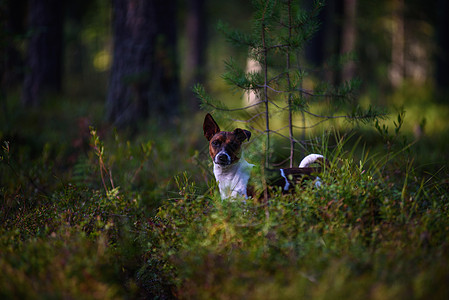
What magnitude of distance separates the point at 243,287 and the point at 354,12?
12.4 meters

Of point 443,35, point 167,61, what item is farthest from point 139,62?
point 443,35

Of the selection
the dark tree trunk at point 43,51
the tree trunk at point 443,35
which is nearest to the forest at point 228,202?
the dark tree trunk at point 43,51

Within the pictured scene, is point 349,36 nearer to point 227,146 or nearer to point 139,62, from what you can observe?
point 139,62

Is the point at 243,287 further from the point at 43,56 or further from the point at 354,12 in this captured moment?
the point at 354,12

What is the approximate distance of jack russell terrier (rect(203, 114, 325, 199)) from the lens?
3.17 meters

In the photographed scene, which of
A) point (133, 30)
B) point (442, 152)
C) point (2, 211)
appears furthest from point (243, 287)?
point (133, 30)

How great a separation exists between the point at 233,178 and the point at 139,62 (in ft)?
15.7

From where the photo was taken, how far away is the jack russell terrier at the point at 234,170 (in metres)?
3.17

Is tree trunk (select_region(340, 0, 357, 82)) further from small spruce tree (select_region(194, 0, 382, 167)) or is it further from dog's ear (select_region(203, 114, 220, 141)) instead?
dog's ear (select_region(203, 114, 220, 141))

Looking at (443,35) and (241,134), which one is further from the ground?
(443,35)

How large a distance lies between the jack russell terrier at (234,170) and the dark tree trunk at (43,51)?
8716 millimetres

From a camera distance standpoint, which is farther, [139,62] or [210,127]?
[139,62]

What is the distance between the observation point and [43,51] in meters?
11.0

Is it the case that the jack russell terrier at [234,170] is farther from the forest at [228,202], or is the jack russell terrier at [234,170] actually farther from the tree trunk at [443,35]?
the tree trunk at [443,35]
